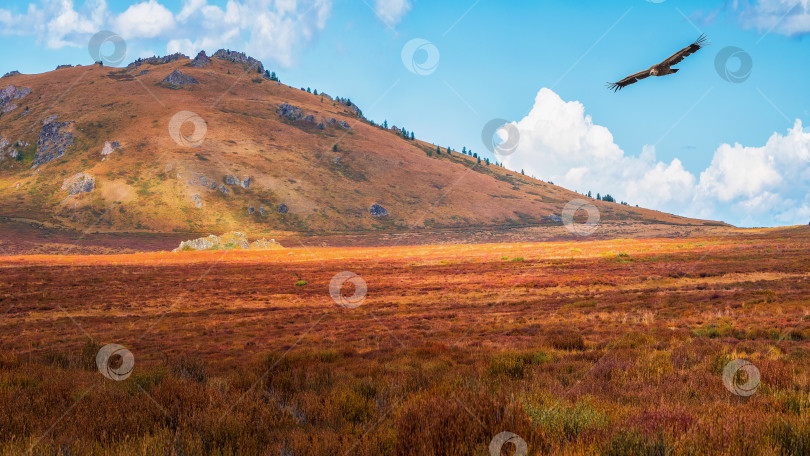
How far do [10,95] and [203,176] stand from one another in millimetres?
123924

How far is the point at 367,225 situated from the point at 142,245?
65.1 metres

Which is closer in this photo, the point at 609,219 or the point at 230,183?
the point at 230,183

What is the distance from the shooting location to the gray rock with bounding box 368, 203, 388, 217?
501 ft

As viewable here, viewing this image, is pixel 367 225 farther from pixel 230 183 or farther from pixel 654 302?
pixel 654 302

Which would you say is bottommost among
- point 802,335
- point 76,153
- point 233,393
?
point 233,393

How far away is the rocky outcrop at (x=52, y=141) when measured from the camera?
147113 mm

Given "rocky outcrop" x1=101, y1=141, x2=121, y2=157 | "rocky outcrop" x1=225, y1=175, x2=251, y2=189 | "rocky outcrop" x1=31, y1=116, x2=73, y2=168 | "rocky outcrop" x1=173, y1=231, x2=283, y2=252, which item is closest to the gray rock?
"rocky outcrop" x1=225, y1=175, x2=251, y2=189

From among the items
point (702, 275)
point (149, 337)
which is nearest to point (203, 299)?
point (149, 337)

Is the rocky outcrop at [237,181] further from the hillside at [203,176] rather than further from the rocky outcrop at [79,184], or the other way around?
the rocky outcrop at [79,184]

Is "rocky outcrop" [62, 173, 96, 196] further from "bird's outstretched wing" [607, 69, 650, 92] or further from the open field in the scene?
"bird's outstretched wing" [607, 69, 650, 92]

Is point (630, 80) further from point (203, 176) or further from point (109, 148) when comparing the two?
point (109, 148)

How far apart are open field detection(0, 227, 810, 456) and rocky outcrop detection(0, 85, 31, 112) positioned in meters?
222

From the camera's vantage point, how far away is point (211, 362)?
36.3 ft

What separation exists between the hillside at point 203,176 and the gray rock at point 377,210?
527 millimetres
